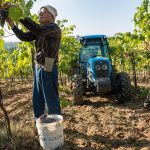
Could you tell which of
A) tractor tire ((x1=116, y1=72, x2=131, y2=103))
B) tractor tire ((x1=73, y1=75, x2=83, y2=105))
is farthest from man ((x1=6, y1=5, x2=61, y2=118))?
tractor tire ((x1=116, y1=72, x2=131, y2=103))

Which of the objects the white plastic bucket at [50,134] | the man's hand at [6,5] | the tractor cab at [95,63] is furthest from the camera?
the tractor cab at [95,63]

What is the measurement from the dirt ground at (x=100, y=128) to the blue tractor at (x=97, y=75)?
14.7 inches

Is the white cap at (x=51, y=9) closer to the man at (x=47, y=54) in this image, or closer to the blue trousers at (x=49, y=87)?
the man at (x=47, y=54)

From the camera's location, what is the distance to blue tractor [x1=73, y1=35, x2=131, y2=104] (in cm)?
843

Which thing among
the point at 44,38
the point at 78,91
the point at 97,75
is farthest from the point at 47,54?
the point at 97,75

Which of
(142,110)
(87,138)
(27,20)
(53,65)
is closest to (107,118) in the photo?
(142,110)

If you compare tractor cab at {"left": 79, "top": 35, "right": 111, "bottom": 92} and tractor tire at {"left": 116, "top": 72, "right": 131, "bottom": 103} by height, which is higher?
tractor cab at {"left": 79, "top": 35, "right": 111, "bottom": 92}

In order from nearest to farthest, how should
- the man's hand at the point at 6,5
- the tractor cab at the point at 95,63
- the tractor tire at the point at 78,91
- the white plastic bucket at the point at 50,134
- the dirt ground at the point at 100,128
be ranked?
the man's hand at the point at 6,5
the white plastic bucket at the point at 50,134
the dirt ground at the point at 100,128
the tractor tire at the point at 78,91
the tractor cab at the point at 95,63

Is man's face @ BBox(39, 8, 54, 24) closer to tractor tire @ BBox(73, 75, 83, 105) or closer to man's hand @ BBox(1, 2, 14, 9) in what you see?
man's hand @ BBox(1, 2, 14, 9)

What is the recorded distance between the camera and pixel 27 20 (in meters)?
4.55

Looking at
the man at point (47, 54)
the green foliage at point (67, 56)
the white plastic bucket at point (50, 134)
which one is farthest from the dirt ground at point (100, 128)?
the green foliage at point (67, 56)

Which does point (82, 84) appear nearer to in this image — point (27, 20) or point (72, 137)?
point (72, 137)

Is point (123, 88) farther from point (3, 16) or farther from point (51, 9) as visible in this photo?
point (3, 16)

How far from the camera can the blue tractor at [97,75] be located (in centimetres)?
843
